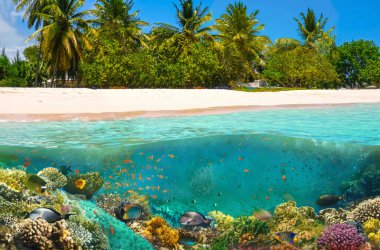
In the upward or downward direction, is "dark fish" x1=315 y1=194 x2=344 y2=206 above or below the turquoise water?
below

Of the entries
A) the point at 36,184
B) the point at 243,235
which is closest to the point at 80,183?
the point at 36,184

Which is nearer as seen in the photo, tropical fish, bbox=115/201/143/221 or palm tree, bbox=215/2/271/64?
tropical fish, bbox=115/201/143/221

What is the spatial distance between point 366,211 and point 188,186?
8.76 ft

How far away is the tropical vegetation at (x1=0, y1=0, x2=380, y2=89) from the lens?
32531 millimetres

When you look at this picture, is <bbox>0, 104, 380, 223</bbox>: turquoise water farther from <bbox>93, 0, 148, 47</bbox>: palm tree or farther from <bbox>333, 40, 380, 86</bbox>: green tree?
<bbox>333, 40, 380, 86</bbox>: green tree

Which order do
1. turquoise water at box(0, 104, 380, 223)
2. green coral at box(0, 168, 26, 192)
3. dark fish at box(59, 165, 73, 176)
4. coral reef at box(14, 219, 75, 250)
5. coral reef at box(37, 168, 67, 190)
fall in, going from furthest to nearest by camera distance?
turquoise water at box(0, 104, 380, 223)
dark fish at box(59, 165, 73, 176)
coral reef at box(37, 168, 67, 190)
green coral at box(0, 168, 26, 192)
coral reef at box(14, 219, 75, 250)

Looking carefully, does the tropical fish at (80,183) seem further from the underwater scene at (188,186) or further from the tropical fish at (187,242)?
the tropical fish at (187,242)

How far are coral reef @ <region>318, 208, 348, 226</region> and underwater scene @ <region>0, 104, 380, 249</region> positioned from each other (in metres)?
0.01

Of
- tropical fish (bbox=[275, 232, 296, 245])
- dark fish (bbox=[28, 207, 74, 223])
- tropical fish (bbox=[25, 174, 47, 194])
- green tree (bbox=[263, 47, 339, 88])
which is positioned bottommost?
tropical fish (bbox=[275, 232, 296, 245])

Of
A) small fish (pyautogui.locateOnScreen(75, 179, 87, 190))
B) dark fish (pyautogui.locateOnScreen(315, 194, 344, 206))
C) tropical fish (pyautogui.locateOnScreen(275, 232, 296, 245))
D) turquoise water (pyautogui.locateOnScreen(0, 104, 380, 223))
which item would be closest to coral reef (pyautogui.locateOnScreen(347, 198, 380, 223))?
dark fish (pyautogui.locateOnScreen(315, 194, 344, 206))

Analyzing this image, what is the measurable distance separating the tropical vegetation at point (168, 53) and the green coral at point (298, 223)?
24742 millimetres

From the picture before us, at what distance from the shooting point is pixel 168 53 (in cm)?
3659

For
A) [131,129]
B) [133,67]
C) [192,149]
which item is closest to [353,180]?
[192,149]

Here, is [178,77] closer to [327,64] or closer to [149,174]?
[327,64]
